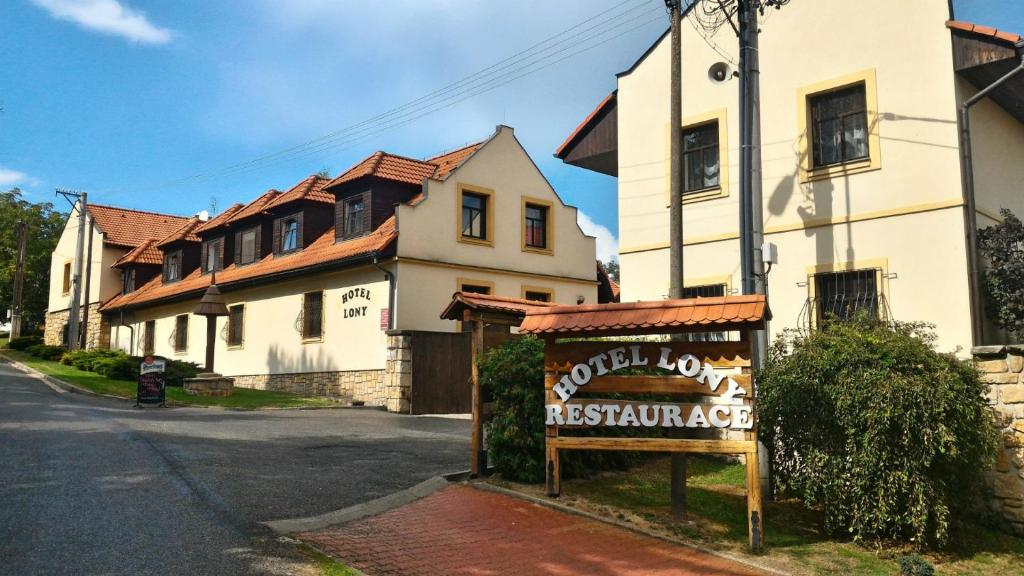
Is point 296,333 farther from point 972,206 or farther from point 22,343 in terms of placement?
point 22,343

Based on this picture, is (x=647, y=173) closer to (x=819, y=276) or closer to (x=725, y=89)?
(x=725, y=89)

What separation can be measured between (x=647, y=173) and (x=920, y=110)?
4880 mm

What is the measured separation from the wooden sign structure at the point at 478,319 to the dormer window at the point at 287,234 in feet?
55.3

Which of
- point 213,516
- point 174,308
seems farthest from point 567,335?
point 174,308

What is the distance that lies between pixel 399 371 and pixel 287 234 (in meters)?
9.73

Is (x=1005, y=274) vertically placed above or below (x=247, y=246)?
below

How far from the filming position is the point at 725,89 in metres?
→ 14.8

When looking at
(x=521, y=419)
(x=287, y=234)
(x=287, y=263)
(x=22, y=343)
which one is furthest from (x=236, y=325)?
(x=22, y=343)

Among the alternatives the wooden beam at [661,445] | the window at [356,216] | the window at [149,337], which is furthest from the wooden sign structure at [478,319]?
the window at [149,337]

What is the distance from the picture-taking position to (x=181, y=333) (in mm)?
32656

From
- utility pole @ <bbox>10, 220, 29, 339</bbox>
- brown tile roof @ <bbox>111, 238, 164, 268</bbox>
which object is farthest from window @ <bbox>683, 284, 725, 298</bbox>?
utility pole @ <bbox>10, 220, 29, 339</bbox>

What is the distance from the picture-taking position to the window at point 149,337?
114 feet

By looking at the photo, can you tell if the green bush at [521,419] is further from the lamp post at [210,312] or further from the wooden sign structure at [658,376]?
the lamp post at [210,312]

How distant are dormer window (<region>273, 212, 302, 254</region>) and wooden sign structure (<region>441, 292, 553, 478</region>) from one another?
16.9 metres
